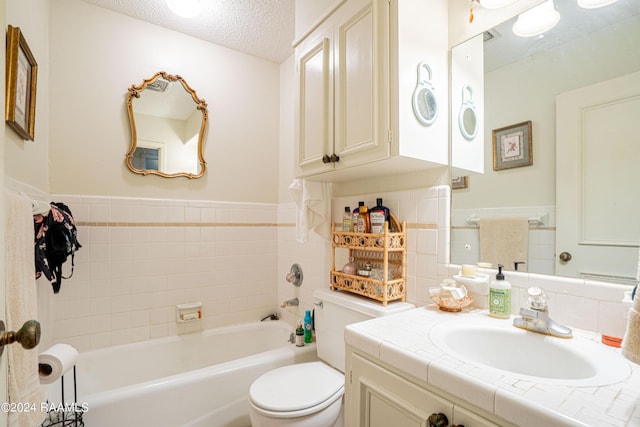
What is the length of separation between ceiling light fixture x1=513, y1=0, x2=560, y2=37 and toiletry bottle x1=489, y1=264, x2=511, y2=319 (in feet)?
3.01

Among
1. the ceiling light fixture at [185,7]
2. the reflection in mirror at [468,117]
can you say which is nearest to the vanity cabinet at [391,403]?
the reflection in mirror at [468,117]

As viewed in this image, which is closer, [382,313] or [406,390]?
[406,390]

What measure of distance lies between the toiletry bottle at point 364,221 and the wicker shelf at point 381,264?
4 cm

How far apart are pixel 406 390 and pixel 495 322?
18.4 inches

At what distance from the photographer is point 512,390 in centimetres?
62

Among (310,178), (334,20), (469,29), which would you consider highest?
(334,20)

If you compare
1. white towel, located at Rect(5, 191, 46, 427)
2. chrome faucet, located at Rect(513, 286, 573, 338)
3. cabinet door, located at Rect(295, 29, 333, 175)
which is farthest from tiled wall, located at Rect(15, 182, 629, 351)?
white towel, located at Rect(5, 191, 46, 427)

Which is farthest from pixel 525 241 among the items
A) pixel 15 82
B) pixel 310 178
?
pixel 15 82

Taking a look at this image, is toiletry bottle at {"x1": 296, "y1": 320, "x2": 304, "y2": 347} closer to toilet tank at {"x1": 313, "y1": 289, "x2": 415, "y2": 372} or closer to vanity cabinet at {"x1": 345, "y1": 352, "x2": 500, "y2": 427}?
toilet tank at {"x1": 313, "y1": 289, "x2": 415, "y2": 372}

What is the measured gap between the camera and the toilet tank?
1.35 metres

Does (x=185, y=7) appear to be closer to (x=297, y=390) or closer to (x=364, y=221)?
(x=364, y=221)

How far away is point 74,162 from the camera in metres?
1.81

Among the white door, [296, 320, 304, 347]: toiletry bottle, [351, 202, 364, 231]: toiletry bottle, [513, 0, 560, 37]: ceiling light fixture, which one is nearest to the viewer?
the white door

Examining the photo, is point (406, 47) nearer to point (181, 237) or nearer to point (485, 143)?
point (485, 143)
